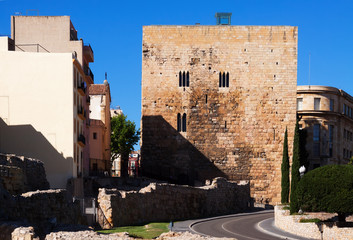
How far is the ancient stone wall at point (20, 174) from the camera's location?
25.4m

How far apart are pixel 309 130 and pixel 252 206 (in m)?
15.2

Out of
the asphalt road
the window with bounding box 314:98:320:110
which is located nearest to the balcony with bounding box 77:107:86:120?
the asphalt road

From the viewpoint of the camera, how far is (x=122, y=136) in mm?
77125

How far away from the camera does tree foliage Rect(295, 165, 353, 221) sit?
103 ft

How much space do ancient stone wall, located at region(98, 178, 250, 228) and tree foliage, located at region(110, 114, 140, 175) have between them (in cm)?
2710

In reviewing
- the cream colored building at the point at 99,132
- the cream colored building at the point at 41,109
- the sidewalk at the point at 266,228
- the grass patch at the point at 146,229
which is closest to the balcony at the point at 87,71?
the cream colored building at the point at 99,132

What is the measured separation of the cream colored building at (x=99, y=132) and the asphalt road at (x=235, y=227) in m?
12.7

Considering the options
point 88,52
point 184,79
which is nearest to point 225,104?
point 184,79

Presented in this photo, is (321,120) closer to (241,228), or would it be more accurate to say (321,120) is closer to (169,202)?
(169,202)

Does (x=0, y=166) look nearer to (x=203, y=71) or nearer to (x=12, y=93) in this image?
(x=12, y=93)

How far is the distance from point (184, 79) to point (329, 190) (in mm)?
25978

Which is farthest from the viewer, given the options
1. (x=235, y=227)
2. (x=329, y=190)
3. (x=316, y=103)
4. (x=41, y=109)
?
(x=316, y=103)

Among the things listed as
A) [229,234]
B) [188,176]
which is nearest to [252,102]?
[188,176]

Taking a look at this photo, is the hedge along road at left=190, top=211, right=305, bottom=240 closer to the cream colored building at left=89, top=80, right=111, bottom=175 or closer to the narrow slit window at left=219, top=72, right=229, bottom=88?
the cream colored building at left=89, top=80, right=111, bottom=175
